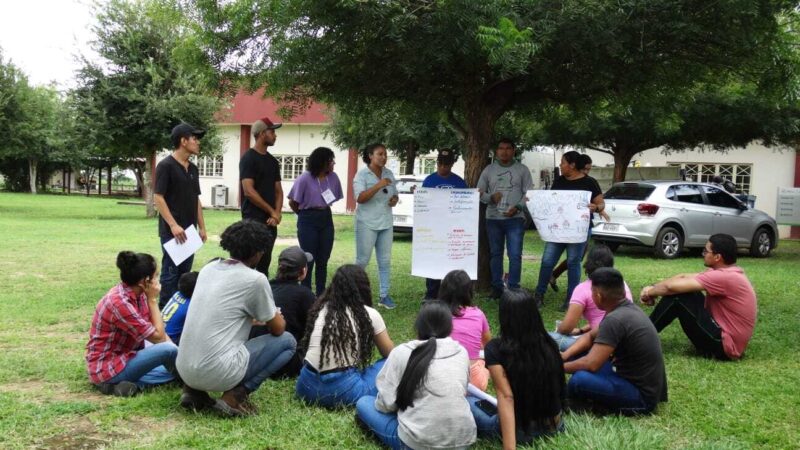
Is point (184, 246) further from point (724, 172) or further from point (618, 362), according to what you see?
point (724, 172)

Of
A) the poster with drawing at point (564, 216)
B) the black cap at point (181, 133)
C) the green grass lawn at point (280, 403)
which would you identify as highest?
the black cap at point (181, 133)

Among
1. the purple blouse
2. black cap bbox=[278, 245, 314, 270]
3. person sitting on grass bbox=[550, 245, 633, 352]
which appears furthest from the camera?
the purple blouse

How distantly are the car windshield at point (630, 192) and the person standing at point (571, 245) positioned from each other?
635 centimetres

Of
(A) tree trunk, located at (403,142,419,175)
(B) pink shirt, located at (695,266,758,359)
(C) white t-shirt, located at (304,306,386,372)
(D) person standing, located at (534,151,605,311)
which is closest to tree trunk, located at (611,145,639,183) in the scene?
(A) tree trunk, located at (403,142,419,175)

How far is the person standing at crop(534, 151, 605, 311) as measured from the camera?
7383 millimetres

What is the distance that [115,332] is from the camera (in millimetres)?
4355

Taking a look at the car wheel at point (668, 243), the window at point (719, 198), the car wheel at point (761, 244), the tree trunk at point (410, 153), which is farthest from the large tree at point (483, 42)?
the tree trunk at point (410, 153)

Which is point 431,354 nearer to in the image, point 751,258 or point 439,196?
point 439,196

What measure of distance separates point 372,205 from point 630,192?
8.11 m

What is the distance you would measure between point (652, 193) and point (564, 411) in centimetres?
1049

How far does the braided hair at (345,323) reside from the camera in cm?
A: 409

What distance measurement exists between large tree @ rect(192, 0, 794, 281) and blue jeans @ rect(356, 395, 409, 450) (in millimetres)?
Answer: 2804

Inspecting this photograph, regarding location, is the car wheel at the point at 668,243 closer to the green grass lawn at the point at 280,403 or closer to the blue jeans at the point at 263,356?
the green grass lawn at the point at 280,403

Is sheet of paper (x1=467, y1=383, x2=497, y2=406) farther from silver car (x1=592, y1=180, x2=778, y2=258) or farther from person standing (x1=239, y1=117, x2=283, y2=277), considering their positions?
silver car (x1=592, y1=180, x2=778, y2=258)
